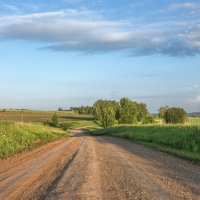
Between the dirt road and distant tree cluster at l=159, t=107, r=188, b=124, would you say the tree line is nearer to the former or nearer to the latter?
distant tree cluster at l=159, t=107, r=188, b=124

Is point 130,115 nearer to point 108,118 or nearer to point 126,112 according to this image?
point 126,112

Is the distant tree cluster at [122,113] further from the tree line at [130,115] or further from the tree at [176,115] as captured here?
the tree at [176,115]

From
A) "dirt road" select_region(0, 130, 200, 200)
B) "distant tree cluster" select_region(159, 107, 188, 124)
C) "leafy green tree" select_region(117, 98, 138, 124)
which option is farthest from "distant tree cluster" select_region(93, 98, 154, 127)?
"dirt road" select_region(0, 130, 200, 200)

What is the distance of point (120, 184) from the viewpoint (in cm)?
1205

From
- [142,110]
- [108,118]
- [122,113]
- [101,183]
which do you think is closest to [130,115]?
[122,113]

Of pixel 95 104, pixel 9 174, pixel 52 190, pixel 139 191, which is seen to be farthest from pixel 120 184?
pixel 95 104

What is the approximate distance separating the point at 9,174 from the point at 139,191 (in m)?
6.71

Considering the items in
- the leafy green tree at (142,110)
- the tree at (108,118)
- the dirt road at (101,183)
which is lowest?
the dirt road at (101,183)

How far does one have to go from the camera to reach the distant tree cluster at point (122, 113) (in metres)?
125

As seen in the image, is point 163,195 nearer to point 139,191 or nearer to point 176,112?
point 139,191

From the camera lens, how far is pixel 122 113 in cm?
13712

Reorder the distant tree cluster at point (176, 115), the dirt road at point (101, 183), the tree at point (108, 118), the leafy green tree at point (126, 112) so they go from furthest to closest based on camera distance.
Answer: the leafy green tree at point (126, 112) → the tree at point (108, 118) → the distant tree cluster at point (176, 115) → the dirt road at point (101, 183)

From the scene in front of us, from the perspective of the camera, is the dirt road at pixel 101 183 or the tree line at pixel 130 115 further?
the tree line at pixel 130 115

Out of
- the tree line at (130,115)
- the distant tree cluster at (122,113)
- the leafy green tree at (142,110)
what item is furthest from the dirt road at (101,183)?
the leafy green tree at (142,110)
